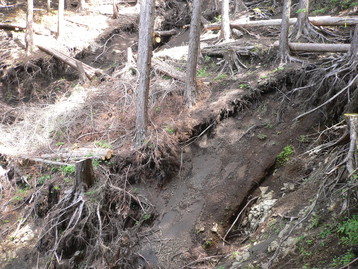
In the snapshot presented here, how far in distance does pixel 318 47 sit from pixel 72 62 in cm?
1068

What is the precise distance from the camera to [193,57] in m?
10.6

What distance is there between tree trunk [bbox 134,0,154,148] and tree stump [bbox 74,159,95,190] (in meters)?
2.07

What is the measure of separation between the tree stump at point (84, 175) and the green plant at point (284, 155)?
4.78 metres

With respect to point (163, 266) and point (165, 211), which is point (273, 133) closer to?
point (165, 211)

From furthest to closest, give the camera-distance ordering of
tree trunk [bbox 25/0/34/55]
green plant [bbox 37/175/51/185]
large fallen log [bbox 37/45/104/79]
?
tree trunk [bbox 25/0/34/55] < large fallen log [bbox 37/45/104/79] < green plant [bbox 37/175/51/185]

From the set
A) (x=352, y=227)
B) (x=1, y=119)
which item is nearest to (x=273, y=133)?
(x=352, y=227)

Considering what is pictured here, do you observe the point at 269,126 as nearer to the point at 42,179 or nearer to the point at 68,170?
the point at 68,170

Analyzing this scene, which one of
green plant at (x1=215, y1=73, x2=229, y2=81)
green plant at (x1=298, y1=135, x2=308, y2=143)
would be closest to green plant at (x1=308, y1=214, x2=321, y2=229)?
green plant at (x1=298, y1=135, x2=308, y2=143)

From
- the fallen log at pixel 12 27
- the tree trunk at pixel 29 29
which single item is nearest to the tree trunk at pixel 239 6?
the tree trunk at pixel 29 29

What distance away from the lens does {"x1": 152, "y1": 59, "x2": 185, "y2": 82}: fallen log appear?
1215 cm

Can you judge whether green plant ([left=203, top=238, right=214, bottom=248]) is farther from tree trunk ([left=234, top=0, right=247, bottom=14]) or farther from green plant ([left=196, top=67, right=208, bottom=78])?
tree trunk ([left=234, top=0, right=247, bottom=14])

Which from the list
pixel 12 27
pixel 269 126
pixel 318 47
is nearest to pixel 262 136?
pixel 269 126

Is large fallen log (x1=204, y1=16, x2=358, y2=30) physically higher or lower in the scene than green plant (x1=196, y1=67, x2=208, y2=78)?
higher

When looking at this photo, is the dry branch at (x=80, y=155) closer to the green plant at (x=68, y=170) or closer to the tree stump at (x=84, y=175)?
the green plant at (x=68, y=170)
